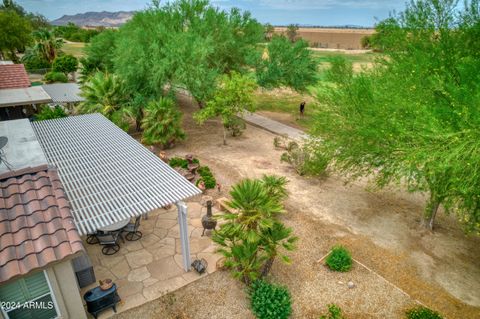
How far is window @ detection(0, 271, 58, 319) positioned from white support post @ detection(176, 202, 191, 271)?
3637mm

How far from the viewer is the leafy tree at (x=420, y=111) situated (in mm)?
8047

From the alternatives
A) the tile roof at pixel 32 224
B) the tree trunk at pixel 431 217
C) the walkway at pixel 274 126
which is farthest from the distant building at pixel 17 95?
the tree trunk at pixel 431 217

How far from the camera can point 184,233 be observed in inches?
376

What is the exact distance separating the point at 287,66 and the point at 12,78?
815 inches

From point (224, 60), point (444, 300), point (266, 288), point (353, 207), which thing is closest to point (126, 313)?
point (266, 288)

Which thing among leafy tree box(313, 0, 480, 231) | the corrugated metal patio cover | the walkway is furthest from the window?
the walkway

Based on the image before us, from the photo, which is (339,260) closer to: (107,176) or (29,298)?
(107,176)

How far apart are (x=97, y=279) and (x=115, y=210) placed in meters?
3.11

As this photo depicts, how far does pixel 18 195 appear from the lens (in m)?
7.25

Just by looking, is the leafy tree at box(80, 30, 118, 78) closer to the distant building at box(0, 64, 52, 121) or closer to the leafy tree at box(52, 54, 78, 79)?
the leafy tree at box(52, 54, 78, 79)

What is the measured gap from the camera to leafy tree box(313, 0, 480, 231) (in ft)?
26.4

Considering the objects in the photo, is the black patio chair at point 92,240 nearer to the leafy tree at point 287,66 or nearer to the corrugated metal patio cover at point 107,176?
the corrugated metal patio cover at point 107,176

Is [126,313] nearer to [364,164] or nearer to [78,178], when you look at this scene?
[78,178]

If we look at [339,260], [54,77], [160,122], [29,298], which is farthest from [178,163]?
[54,77]
